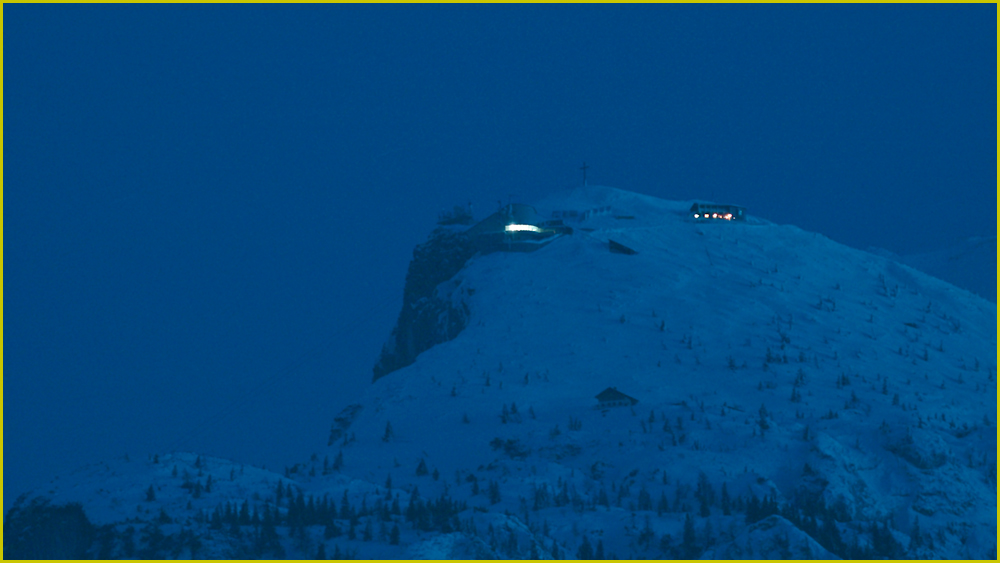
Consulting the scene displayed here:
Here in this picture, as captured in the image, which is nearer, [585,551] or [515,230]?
[585,551]

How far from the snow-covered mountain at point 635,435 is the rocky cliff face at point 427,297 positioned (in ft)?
1.53

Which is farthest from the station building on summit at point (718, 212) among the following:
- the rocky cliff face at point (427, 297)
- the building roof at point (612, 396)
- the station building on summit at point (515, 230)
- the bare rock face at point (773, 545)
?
the bare rock face at point (773, 545)

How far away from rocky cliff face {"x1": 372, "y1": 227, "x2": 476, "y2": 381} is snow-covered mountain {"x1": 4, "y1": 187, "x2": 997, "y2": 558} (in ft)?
1.53

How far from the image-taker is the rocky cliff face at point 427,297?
245ft

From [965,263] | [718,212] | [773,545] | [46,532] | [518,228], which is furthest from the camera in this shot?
[965,263]

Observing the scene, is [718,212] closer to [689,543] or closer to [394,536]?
[689,543]

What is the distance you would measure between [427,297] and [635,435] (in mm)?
36273

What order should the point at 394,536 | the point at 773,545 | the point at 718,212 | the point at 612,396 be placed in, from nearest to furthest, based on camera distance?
the point at 394,536, the point at 773,545, the point at 612,396, the point at 718,212

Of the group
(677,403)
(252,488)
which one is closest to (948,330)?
(677,403)

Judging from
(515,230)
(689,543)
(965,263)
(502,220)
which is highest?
(965,263)

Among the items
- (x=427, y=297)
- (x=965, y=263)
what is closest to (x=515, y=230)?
(x=427, y=297)

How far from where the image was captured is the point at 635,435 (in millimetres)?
45000

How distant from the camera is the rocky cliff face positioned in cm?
7456

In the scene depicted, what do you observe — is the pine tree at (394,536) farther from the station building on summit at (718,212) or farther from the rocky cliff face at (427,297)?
the station building on summit at (718,212)
